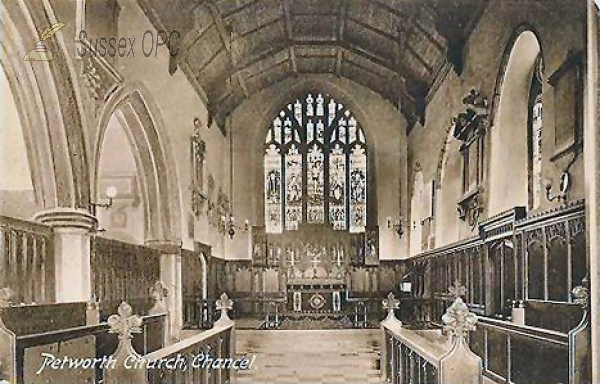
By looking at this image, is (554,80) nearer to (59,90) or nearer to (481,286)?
(481,286)

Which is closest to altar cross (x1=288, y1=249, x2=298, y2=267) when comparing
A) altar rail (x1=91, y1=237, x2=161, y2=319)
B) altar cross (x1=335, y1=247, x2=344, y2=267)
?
altar cross (x1=335, y1=247, x2=344, y2=267)

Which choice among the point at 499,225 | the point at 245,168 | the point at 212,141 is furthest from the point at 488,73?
the point at 245,168

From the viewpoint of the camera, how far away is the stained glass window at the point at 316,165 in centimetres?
2083

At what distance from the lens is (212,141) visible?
1878 centimetres

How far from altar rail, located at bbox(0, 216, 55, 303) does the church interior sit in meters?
0.03

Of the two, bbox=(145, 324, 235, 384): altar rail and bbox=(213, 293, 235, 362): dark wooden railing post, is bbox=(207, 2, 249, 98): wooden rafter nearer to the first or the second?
bbox=(213, 293, 235, 362): dark wooden railing post

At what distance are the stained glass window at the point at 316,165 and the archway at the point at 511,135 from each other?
9.77 meters

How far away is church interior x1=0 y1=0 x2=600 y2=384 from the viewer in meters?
7.22

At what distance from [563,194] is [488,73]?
13.2 ft

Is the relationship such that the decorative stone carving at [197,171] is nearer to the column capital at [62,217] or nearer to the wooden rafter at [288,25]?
the wooden rafter at [288,25]

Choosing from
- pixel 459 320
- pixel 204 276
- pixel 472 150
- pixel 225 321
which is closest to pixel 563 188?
pixel 459 320

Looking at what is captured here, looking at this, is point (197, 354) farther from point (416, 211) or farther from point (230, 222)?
point (416, 211)

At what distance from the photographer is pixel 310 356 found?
35.3 feet

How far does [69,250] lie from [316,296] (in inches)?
396
